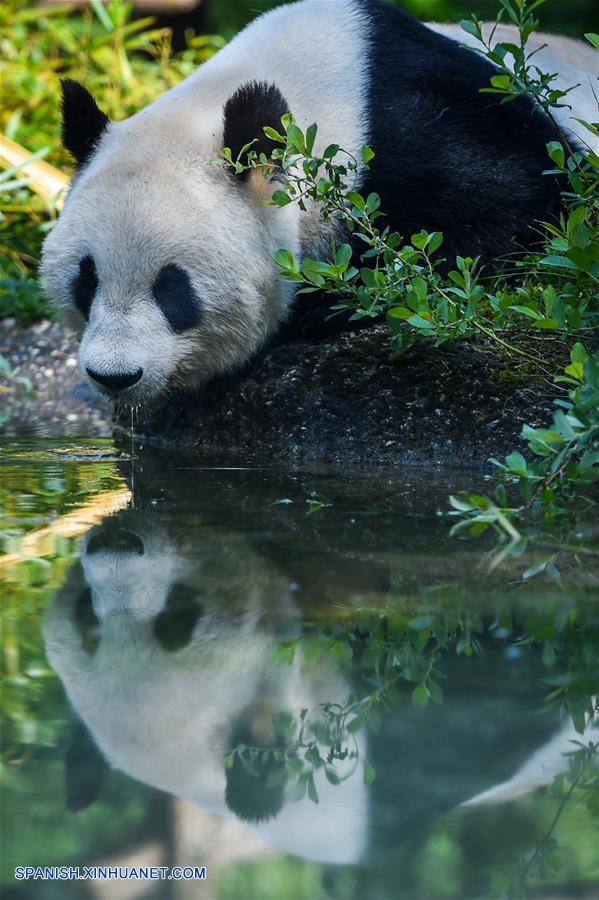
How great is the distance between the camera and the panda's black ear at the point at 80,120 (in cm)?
393

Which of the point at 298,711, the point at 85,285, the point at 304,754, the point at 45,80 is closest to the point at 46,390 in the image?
the point at 85,285

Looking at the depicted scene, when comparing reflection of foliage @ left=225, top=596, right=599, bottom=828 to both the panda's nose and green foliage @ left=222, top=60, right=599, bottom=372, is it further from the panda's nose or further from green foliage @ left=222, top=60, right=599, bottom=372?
the panda's nose

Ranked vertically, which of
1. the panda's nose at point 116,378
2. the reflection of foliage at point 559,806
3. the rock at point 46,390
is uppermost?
the reflection of foliage at point 559,806

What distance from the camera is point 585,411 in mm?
2367

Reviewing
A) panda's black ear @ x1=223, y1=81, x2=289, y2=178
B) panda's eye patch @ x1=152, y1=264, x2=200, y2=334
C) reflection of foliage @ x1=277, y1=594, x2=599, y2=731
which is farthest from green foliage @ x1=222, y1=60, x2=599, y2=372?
reflection of foliage @ x1=277, y1=594, x2=599, y2=731

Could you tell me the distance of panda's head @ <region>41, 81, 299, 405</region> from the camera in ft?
11.7

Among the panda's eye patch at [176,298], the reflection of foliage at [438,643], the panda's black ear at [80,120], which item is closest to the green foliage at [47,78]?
the panda's black ear at [80,120]

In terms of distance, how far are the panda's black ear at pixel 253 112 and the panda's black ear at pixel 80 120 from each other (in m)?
0.59

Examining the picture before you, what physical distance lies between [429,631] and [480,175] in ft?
8.78

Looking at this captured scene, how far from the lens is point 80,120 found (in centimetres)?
393

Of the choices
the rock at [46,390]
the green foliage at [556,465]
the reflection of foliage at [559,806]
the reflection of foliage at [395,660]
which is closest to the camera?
the reflection of foliage at [559,806]

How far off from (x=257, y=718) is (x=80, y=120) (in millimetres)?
2921

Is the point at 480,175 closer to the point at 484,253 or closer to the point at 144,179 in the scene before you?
the point at 484,253

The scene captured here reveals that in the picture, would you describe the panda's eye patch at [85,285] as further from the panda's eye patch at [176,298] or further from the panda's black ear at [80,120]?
the panda's black ear at [80,120]
